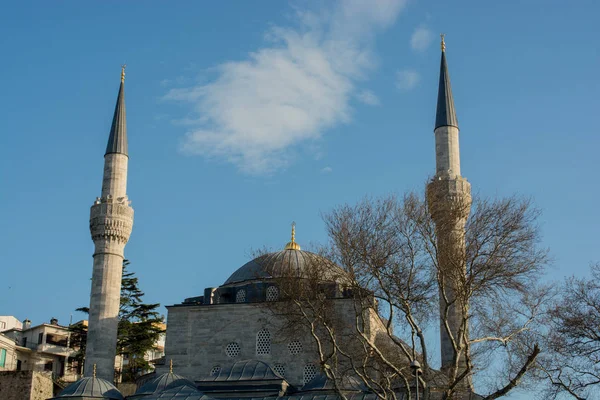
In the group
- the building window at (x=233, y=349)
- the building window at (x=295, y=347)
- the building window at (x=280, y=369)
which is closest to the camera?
the building window at (x=280, y=369)

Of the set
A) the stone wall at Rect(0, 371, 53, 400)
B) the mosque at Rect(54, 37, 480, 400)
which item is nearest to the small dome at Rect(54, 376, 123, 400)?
the mosque at Rect(54, 37, 480, 400)

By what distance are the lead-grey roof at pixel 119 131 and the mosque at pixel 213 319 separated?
4 cm

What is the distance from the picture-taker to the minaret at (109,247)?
29.4 metres

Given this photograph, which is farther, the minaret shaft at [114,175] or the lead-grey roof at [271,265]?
the minaret shaft at [114,175]

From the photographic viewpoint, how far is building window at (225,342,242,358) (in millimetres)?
30320

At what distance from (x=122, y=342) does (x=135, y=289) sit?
127 inches

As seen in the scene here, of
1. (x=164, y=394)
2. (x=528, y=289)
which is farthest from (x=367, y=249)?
(x=164, y=394)

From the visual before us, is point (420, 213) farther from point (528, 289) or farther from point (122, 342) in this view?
point (122, 342)

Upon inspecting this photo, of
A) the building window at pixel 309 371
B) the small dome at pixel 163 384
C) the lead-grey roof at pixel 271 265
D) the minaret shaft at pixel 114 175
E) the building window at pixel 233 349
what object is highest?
the minaret shaft at pixel 114 175

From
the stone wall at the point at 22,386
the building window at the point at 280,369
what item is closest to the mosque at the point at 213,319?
the building window at the point at 280,369

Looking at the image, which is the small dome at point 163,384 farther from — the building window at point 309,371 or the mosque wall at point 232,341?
the building window at point 309,371

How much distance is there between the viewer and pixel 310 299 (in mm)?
22734

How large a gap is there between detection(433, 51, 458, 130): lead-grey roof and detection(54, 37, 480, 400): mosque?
0.03 metres

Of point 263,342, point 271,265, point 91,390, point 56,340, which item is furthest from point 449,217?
point 56,340
